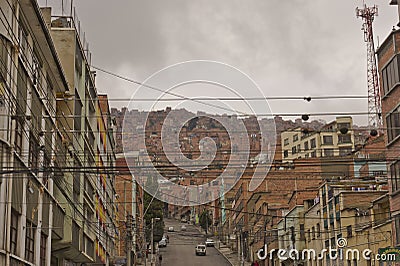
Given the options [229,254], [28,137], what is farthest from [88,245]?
[229,254]

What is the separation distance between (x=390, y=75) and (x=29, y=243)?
21.7 meters

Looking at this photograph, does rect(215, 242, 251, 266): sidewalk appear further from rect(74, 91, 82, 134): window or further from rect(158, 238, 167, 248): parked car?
rect(74, 91, 82, 134): window

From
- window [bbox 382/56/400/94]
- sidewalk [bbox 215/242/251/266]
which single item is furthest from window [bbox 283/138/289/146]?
window [bbox 382/56/400/94]

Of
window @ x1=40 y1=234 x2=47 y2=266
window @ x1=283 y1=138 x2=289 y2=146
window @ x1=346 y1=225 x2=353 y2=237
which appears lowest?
window @ x1=40 y1=234 x2=47 y2=266

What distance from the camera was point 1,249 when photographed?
79.6 ft

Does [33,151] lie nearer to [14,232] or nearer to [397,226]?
[14,232]

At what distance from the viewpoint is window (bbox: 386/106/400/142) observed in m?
39.6

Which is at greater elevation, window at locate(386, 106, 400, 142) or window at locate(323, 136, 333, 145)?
window at locate(323, 136, 333, 145)

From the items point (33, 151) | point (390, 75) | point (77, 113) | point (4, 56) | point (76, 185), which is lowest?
point (33, 151)

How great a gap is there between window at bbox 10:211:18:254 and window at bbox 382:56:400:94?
72.2 ft

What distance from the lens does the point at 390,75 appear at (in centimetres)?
4059

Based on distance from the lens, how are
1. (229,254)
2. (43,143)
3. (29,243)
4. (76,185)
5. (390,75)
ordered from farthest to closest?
1. (229,254)
2. (76,185)
3. (390,75)
4. (43,143)
5. (29,243)

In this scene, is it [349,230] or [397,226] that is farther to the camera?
[349,230]

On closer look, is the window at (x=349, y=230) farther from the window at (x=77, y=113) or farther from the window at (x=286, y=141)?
the window at (x=286, y=141)
